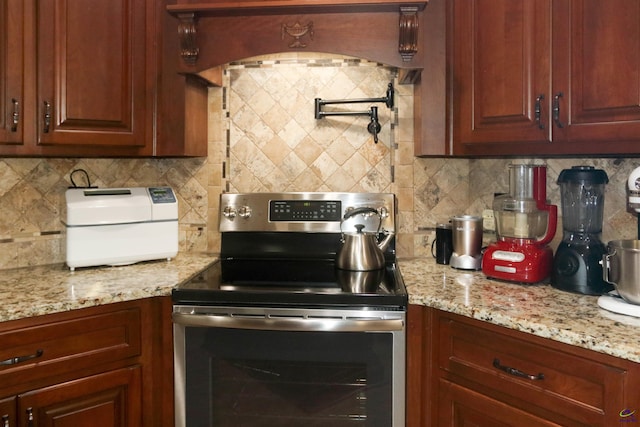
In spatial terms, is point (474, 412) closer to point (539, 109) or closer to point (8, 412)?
point (539, 109)

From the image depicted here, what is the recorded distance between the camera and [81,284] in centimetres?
152

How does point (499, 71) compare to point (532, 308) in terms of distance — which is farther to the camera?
point (499, 71)

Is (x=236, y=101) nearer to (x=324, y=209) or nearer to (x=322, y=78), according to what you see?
(x=322, y=78)

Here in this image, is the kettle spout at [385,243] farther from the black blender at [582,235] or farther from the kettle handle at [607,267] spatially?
the kettle handle at [607,267]

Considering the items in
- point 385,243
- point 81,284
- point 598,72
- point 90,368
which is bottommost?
point 90,368

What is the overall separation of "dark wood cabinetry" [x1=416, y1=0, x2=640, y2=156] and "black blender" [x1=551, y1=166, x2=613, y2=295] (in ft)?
0.50

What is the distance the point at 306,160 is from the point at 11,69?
114 centimetres

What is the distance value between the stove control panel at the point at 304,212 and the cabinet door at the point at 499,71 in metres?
0.42

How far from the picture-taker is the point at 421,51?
1.70 m

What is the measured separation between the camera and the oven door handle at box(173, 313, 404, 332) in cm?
138

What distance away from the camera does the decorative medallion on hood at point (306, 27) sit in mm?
1675

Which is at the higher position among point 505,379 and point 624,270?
point 624,270

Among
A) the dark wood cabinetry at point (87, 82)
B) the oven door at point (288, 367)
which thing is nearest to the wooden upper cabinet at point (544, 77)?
the oven door at point (288, 367)

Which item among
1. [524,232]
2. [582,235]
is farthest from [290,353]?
[582,235]
